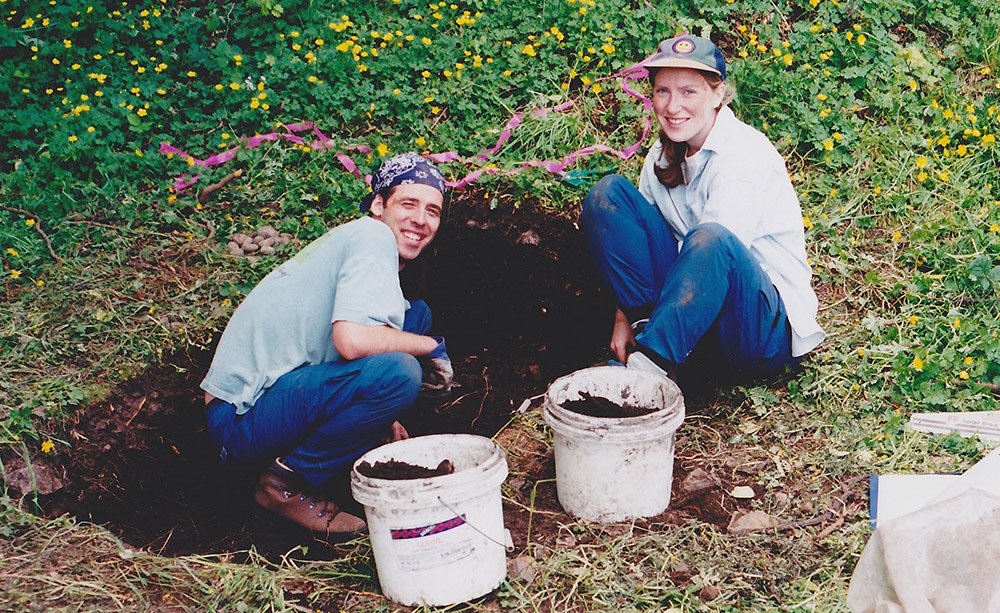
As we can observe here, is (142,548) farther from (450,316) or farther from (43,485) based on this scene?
(450,316)

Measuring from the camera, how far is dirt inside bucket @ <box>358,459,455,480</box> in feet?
8.05

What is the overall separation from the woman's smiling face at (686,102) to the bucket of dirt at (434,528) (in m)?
1.64

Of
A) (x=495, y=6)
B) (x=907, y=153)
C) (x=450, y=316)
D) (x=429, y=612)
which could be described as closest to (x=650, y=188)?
(x=450, y=316)

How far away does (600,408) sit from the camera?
2812 millimetres

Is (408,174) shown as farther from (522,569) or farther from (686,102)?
(522,569)

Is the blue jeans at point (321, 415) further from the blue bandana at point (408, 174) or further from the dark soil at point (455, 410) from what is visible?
the blue bandana at point (408, 174)

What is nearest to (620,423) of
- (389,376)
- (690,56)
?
(389,376)

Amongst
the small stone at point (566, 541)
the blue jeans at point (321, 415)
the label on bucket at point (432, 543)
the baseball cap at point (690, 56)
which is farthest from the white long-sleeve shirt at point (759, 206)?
the label on bucket at point (432, 543)

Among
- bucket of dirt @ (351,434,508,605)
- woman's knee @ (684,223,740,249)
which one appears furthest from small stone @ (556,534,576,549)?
woman's knee @ (684,223,740,249)

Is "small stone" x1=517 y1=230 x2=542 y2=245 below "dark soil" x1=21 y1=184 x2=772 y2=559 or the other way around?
the other way around

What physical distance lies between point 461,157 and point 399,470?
2.73 metres

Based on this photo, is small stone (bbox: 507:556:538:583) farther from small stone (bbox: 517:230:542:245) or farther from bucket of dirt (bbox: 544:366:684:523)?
small stone (bbox: 517:230:542:245)

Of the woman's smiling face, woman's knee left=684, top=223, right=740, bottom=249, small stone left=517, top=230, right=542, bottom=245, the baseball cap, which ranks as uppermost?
the baseball cap

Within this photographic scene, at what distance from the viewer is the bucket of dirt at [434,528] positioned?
2.24 m
